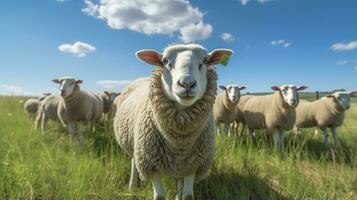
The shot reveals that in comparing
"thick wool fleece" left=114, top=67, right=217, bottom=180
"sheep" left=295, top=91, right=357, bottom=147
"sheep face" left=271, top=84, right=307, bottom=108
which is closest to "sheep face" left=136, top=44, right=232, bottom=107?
"thick wool fleece" left=114, top=67, right=217, bottom=180

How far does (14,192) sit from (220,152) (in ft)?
9.45

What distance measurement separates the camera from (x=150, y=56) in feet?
11.1

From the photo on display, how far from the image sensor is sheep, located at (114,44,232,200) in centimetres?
313

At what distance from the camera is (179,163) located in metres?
3.25

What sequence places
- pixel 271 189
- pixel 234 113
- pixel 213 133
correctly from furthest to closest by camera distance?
pixel 234 113
pixel 271 189
pixel 213 133

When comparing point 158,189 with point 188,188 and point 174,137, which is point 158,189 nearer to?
point 188,188

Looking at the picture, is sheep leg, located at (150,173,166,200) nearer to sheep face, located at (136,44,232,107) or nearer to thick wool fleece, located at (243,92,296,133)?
sheep face, located at (136,44,232,107)

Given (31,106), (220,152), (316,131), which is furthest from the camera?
(31,106)

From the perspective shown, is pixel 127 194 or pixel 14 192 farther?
pixel 127 194

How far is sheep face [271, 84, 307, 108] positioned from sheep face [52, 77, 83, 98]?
5296 mm

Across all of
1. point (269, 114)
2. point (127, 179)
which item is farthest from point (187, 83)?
point (269, 114)

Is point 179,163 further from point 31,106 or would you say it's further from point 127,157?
point 31,106

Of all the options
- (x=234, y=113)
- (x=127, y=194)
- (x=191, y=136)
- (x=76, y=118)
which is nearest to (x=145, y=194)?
(x=127, y=194)

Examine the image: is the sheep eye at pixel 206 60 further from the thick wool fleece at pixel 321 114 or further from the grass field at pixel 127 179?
the thick wool fleece at pixel 321 114
